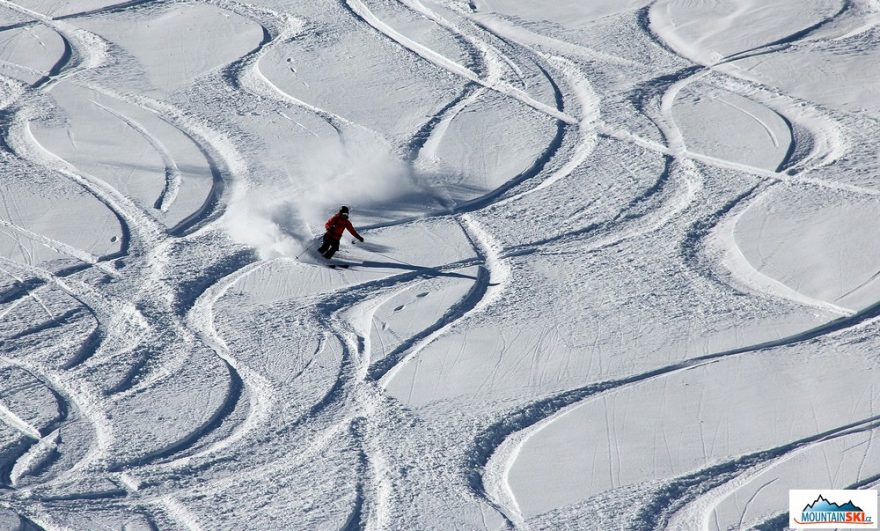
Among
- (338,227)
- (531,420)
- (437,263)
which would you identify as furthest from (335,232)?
(531,420)

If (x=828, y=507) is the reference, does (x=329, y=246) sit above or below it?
above

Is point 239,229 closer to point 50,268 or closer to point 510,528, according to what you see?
point 50,268

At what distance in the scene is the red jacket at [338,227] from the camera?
10734 millimetres

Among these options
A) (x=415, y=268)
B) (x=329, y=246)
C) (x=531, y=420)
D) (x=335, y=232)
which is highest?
(x=335, y=232)

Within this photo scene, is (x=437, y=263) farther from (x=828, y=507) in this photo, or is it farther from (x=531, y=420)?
(x=828, y=507)

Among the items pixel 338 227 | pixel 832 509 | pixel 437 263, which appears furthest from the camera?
pixel 437 263

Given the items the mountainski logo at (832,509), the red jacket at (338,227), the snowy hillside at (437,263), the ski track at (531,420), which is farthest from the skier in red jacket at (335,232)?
the mountainski logo at (832,509)

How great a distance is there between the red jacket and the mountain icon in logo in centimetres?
469

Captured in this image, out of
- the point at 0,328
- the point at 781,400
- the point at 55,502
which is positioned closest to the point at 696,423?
the point at 781,400

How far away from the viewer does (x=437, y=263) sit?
10891mm

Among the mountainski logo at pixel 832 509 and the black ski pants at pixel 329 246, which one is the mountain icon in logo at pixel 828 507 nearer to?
the mountainski logo at pixel 832 509

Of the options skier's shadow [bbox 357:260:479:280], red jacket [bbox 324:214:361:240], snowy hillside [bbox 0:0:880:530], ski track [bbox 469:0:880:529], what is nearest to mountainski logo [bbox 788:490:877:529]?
snowy hillside [bbox 0:0:880:530]

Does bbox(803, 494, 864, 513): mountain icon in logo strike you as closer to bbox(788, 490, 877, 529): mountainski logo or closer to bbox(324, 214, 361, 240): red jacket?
bbox(788, 490, 877, 529): mountainski logo

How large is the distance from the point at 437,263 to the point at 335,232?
98cm
